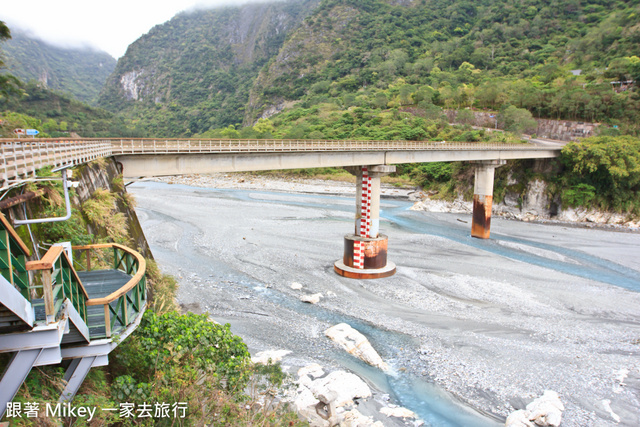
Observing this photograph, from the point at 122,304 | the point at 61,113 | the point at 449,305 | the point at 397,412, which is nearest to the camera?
the point at 122,304

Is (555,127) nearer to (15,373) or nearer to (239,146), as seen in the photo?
(239,146)

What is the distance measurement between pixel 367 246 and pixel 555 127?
175ft

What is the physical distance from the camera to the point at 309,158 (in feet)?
74.1

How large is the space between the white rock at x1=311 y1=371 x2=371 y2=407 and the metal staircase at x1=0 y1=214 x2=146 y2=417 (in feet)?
23.0

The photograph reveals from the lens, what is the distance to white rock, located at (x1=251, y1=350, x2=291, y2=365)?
519 inches

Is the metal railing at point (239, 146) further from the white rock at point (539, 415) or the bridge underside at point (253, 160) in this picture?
the white rock at point (539, 415)


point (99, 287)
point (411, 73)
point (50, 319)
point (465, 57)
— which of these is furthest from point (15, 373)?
point (465, 57)

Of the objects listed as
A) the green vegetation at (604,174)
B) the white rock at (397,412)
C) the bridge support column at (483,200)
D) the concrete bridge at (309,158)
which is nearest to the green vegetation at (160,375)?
the concrete bridge at (309,158)

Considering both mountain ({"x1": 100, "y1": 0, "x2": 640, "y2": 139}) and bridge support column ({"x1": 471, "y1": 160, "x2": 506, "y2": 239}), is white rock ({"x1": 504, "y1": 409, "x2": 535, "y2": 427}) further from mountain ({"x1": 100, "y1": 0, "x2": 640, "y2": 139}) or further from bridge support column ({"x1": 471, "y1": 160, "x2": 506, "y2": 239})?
mountain ({"x1": 100, "y1": 0, "x2": 640, "y2": 139})

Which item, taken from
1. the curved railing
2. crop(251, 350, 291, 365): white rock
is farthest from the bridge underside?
the curved railing

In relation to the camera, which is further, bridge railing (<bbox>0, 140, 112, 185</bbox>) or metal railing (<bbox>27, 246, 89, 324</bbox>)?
bridge railing (<bbox>0, 140, 112, 185</bbox>)

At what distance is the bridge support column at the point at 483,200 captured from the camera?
33562 millimetres

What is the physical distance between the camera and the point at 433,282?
21578 millimetres

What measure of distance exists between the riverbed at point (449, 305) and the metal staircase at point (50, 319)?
8.62 m
